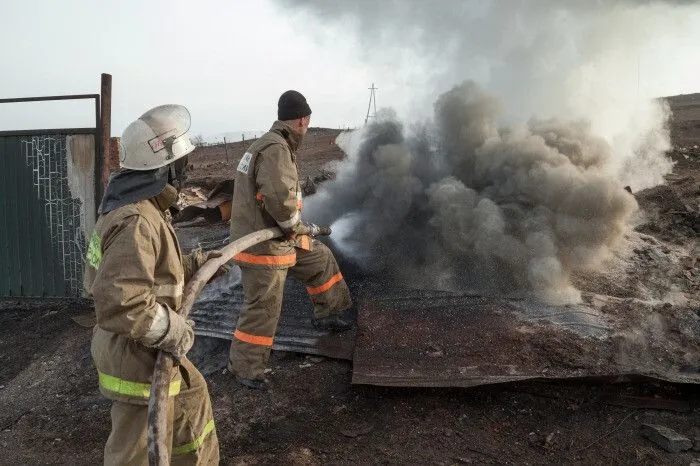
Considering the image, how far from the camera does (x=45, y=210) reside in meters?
6.45

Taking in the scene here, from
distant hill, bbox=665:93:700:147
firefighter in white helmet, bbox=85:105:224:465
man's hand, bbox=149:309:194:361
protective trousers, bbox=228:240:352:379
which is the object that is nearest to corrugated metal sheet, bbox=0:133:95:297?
protective trousers, bbox=228:240:352:379

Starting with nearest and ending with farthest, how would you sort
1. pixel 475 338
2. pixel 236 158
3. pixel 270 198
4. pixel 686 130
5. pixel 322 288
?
pixel 270 198
pixel 475 338
pixel 322 288
pixel 686 130
pixel 236 158

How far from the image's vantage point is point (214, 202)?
826cm

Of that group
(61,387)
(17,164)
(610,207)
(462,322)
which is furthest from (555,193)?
(17,164)

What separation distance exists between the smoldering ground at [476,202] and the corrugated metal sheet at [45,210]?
3098 millimetres

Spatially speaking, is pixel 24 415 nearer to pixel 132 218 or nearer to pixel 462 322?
pixel 132 218

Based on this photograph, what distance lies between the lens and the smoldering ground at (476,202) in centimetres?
599

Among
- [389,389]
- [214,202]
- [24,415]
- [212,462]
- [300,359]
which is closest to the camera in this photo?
[212,462]

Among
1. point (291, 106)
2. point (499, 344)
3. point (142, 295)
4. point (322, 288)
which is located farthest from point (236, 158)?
point (142, 295)

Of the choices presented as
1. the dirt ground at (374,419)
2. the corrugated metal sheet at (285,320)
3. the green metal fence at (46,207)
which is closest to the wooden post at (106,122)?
the green metal fence at (46,207)

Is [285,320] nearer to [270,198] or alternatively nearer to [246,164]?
[270,198]

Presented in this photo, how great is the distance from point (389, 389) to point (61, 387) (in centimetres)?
Answer: 307

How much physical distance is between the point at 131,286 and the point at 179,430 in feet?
2.93

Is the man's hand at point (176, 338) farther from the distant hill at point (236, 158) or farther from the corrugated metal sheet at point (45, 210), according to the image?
the distant hill at point (236, 158)
